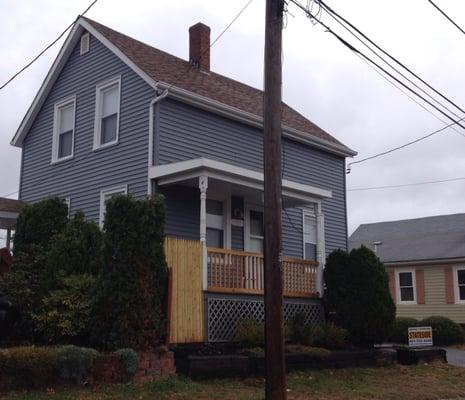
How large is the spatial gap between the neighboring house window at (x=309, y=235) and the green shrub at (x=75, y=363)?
11454 mm

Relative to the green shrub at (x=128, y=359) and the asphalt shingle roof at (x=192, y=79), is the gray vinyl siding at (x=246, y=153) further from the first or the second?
the green shrub at (x=128, y=359)

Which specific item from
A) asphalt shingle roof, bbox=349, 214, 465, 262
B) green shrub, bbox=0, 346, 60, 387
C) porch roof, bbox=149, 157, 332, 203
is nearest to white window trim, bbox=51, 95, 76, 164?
porch roof, bbox=149, 157, 332, 203

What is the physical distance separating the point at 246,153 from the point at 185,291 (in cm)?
716

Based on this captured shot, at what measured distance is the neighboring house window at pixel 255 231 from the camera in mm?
18578

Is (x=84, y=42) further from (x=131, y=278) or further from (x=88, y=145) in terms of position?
(x=131, y=278)

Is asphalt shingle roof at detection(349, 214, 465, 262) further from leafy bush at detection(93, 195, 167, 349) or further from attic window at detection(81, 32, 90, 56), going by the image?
leafy bush at detection(93, 195, 167, 349)

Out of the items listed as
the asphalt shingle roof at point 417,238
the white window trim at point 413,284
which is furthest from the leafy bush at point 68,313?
the white window trim at point 413,284

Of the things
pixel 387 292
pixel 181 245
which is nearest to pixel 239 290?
pixel 181 245

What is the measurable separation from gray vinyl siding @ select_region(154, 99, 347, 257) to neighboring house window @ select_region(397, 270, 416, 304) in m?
10.0

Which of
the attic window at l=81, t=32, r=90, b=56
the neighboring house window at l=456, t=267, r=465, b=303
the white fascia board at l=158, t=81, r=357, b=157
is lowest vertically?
the neighboring house window at l=456, t=267, r=465, b=303

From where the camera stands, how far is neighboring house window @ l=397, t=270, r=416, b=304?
30844 millimetres

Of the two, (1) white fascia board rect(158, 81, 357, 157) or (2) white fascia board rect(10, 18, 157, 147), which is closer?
(1) white fascia board rect(158, 81, 357, 157)

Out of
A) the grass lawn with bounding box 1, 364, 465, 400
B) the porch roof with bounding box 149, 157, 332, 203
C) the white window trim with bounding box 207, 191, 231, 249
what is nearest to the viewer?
the grass lawn with bounding box 1, 364, 465, 400

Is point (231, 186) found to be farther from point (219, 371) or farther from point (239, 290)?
point (219, 371)
